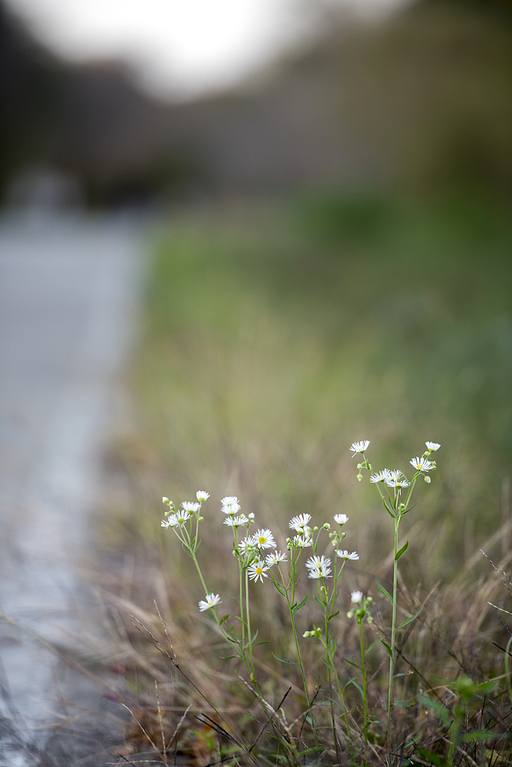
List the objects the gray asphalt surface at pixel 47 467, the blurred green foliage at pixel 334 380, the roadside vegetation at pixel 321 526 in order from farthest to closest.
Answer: the blurred green foliage at pixel 334 380 → the gray asphalt surface at pixel 47 467 → the roadside vegetation at pixel 321 526

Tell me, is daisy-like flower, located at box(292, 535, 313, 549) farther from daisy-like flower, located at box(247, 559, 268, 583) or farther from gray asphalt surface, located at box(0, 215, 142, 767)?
gray asphalt surface, located at box(0, 215, 142, 767)

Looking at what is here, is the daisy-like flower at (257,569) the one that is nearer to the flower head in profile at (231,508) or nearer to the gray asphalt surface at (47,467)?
the flower head in profile at (231,508)

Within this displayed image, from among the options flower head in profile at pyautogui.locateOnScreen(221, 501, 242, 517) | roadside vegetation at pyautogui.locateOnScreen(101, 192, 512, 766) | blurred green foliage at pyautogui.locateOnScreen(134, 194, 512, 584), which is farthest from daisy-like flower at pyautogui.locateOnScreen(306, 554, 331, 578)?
blurred green foliage at pyautogui.locateOnScreen(134, 194, 512, 584)

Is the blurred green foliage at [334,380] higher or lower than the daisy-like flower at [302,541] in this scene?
higher

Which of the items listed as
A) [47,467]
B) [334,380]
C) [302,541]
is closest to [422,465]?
[302,541]

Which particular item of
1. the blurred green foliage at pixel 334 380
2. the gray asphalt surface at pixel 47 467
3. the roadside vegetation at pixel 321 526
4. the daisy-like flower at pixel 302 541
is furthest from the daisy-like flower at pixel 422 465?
the gray asphalt surface at pixel 47 467

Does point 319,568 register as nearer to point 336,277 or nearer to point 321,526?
point 321,526
